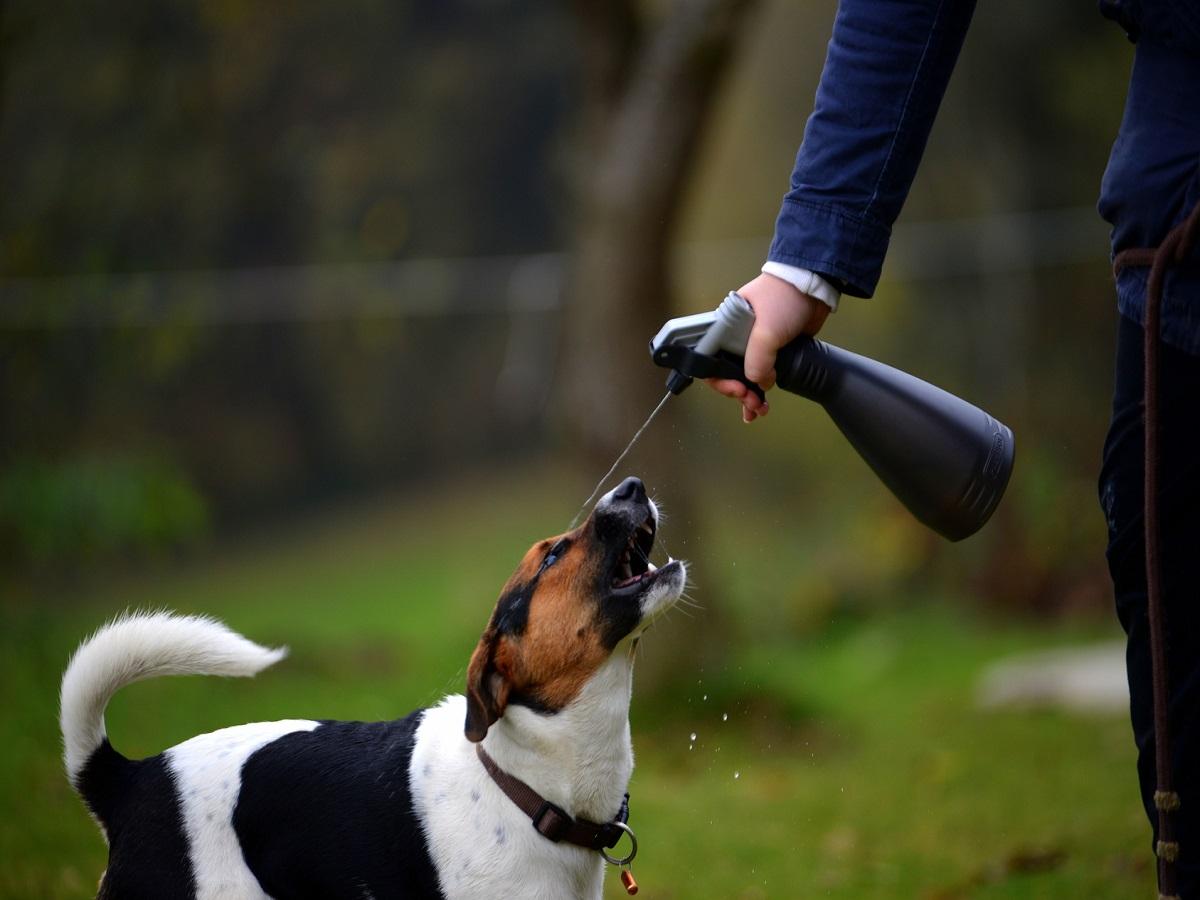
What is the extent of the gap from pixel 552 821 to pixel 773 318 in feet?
3.94

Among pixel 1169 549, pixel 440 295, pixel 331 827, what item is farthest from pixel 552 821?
pixel 440 295

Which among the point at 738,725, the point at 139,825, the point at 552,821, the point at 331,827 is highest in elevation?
the point at 552,821

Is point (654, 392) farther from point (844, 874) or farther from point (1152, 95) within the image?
point (1152, 95)

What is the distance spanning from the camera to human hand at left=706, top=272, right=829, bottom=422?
7.68ft

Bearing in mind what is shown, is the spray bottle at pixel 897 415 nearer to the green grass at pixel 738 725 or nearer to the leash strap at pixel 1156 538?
the leash strap at pixel 1156 538

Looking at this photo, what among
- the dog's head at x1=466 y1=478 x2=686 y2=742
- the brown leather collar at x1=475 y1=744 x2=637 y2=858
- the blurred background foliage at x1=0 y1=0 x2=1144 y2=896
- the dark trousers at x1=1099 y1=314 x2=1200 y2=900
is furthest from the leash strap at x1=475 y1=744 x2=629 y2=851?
the blurred background foliage at x1=0 y1=0 x2=1144 y2=896

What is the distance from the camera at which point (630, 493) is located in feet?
10.5

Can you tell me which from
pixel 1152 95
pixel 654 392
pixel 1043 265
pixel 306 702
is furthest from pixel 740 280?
pixel 1152 95

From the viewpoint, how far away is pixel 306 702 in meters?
6.76

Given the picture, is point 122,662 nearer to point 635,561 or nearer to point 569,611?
point 569,611

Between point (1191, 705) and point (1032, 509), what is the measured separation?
691cm

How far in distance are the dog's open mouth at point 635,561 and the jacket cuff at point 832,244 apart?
101cm

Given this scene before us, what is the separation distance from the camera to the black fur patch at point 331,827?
282cm

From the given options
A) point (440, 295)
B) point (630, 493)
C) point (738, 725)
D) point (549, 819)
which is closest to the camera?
point (549, 819)
